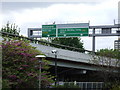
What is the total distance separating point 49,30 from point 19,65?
27.2 metres

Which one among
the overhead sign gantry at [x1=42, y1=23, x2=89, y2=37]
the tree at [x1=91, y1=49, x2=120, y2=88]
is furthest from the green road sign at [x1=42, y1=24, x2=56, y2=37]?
the tree at [x1=91, y1=49, x2=120, y2=88]

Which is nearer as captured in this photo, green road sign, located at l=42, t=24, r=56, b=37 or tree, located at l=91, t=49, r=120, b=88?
tree, located at l=91, t=49, r=120, b=88

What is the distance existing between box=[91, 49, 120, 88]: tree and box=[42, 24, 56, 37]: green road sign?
883 cm

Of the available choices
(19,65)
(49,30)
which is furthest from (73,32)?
(19,65)

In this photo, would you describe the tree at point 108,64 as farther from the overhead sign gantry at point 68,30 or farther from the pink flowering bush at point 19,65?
the pink flowering bush at point 19,65

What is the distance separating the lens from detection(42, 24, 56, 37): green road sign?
53.6 metres

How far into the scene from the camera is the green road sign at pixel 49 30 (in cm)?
5356

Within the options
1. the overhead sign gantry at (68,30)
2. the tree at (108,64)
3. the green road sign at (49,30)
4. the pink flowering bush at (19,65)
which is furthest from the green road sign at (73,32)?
the pink flowering bush at (19,65)

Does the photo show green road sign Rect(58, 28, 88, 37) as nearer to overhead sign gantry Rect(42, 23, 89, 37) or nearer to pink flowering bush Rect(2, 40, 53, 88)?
overhead sign gantry Rect(42, 23, 89, 37)

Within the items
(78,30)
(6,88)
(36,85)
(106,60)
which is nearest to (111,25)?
(78,30)

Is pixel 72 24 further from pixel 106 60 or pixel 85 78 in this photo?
pixel 85 78

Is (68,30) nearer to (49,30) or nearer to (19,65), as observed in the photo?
(49,30)

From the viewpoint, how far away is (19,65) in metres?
27.1

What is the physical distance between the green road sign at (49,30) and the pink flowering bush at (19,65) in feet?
82.5
